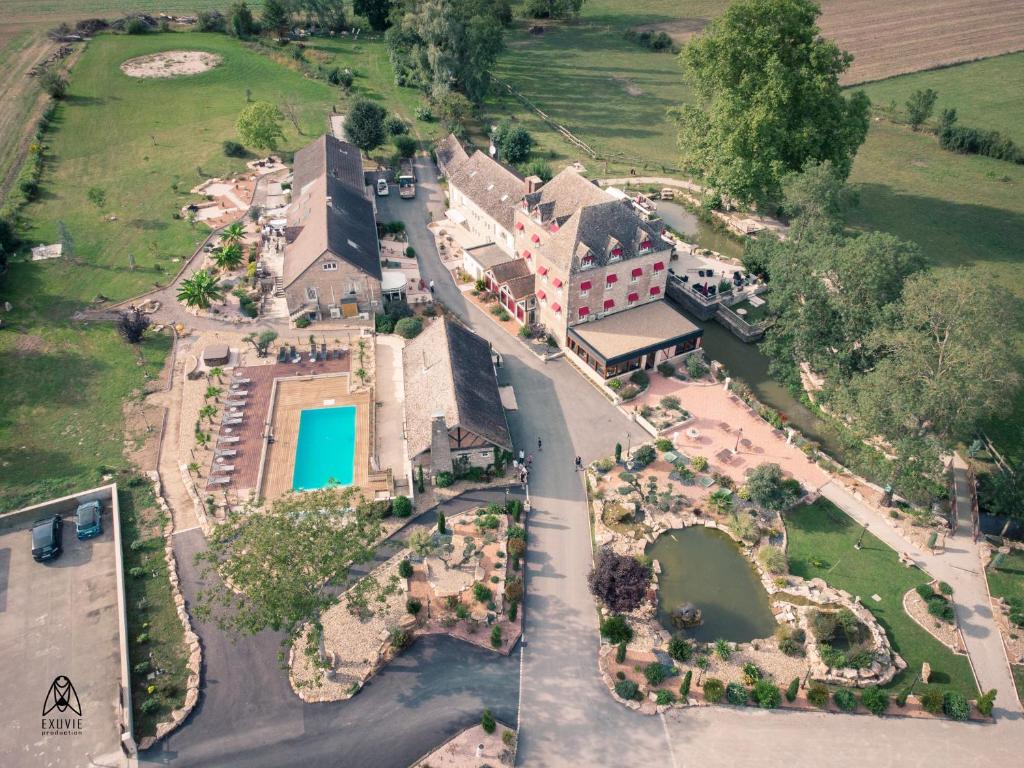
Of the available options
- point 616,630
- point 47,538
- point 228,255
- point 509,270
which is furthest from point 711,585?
point 228,255

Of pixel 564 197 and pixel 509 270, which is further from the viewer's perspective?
pixel 509 270

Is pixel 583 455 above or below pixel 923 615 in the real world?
above

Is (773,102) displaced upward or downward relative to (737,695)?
upward

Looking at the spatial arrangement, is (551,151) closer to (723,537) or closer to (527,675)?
(723,537)

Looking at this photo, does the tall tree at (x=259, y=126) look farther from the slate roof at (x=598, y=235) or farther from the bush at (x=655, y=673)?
the bush at (x=655, y=673)

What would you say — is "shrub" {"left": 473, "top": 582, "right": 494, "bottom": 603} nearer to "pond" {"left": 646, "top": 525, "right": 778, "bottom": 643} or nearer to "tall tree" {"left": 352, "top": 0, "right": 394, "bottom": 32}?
"pond" {"left": 646, "top": 525, "right": 778, "bottom": 643}

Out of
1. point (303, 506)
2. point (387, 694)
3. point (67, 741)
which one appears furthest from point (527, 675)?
point (67, 741)

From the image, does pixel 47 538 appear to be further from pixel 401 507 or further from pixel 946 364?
pixel 946 364
